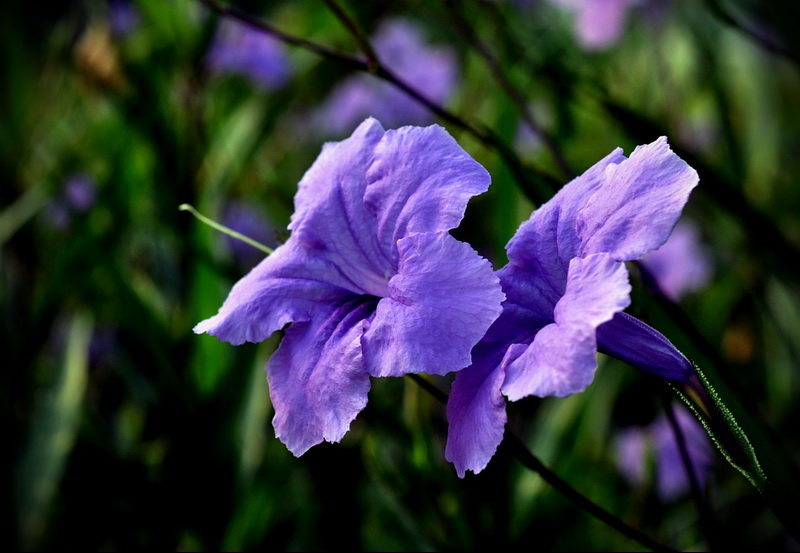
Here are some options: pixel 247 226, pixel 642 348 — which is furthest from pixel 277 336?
pixel 642 348

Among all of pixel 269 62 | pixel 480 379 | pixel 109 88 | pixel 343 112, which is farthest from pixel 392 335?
pixel 343 112

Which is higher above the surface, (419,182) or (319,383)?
(419,182)

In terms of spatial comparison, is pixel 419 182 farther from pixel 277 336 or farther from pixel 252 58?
pixel 252 58

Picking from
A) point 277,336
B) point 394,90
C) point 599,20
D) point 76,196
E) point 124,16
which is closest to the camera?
point 277,336

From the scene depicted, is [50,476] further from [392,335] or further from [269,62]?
[269,62]

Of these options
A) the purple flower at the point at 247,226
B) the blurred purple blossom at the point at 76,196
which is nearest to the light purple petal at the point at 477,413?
the purple flower at the point at 247,226

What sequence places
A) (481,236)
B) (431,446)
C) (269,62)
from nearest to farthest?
(431,446) < (481,236) < (269,62)
